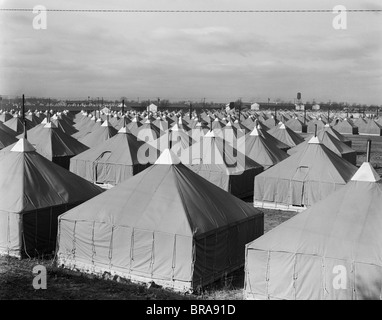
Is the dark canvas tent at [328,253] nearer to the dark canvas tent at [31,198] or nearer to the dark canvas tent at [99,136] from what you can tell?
the dark canvas tent at [31,198]

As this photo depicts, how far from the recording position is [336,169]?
24.2 meters

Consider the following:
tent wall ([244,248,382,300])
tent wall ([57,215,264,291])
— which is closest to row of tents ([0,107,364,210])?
tent wall ([57,215,264,291])

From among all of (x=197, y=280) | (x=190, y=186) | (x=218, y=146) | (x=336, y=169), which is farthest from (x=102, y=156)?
(x=197, y=280)

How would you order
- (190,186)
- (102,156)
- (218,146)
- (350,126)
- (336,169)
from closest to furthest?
(190,186) → (336,169) → (218,146) → (102,156) → (350,126)

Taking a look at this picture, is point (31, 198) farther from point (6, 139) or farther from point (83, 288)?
point (6, 139)

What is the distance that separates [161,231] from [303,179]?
1217 cm

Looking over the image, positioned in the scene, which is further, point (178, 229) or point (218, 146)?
point (218, 146)

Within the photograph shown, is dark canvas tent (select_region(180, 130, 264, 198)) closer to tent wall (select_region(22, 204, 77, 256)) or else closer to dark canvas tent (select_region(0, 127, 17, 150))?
tent wall (select_region(22, 204, 77, 256))

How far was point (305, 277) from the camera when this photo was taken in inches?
484

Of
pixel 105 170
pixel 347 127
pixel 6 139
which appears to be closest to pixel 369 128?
pixel 347 127

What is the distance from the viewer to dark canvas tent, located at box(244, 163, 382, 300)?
38.8ft

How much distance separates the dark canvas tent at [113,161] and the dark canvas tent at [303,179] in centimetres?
772

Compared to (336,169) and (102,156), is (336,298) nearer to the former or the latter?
(336,169)

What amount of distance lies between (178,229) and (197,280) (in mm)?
1477
